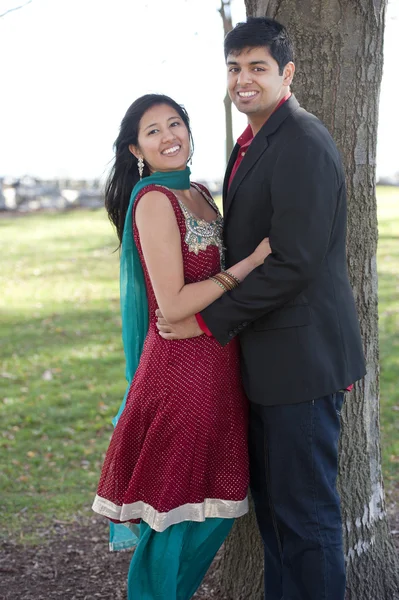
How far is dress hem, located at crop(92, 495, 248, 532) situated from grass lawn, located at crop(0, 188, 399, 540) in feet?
5.08

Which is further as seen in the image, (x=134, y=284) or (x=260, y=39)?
(x=134, y=284)

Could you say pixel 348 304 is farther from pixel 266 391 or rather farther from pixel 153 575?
pixel 153 575

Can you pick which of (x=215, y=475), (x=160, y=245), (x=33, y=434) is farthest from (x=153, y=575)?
(x=33, y=434)

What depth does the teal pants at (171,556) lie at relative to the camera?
2695 millimetres

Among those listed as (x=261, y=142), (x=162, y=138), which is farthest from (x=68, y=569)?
(x=261, y=142)

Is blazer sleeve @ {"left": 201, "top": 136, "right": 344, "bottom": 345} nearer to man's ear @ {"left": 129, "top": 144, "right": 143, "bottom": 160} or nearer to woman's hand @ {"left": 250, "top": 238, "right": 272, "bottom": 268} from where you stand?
woman's hand @ {"left": 250, "top": 238, "right": 272, "bottom": 268}

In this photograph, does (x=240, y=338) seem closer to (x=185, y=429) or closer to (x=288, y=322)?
(x=288, y=322)

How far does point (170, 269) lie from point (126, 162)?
1.76 feet

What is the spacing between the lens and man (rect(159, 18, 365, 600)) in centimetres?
239

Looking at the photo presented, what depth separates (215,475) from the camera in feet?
8.83

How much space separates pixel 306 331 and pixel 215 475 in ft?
2.08

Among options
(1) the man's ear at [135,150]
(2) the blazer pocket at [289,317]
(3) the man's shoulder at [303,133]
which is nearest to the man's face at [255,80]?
(3) the man's shoulder at [303,133]

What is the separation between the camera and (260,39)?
2.48 meters

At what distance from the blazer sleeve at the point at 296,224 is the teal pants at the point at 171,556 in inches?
33.9
